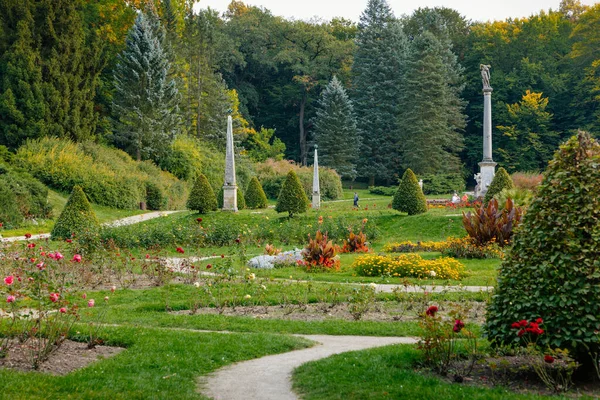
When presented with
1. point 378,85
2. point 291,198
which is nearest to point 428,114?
point 378,85

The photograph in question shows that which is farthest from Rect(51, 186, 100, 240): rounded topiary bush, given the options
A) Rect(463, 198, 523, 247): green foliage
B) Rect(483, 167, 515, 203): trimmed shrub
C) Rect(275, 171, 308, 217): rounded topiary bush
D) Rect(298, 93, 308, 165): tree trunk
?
Rect(298, 93, 308, 165): tree trunk

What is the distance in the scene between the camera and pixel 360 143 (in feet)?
160

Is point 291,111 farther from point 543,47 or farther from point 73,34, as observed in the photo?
point 73,34

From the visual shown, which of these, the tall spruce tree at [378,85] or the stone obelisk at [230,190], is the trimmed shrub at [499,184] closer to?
the stone obelisk at [230,190]

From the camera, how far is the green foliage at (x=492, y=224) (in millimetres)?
15414

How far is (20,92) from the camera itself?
29.9 m

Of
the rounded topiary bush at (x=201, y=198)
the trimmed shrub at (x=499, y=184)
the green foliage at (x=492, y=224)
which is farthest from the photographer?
the rounded topiary bush at (x=201, y=198)

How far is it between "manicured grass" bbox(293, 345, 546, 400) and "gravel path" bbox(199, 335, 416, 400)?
6.6 inches

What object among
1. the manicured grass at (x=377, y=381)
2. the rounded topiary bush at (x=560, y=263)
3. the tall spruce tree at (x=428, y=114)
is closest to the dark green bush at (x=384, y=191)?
the tall spruce tree at (x=428, y=114)

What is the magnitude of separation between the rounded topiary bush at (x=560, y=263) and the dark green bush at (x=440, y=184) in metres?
36.5

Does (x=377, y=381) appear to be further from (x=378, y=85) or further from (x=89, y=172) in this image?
(x=378, y=85)

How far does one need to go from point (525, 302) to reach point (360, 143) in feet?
A: 143

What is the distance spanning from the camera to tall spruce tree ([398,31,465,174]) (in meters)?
45.4

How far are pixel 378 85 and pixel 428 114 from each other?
587cm
